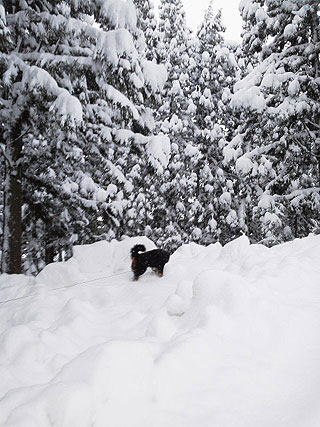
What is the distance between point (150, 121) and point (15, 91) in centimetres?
335

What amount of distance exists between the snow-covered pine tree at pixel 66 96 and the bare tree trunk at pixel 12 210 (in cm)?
2

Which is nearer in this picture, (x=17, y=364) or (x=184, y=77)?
(x=17, y=364)

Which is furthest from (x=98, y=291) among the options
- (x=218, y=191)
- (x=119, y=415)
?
(x=218, y=191)

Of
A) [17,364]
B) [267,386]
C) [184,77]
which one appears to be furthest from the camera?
[184,77]

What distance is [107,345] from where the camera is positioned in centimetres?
266

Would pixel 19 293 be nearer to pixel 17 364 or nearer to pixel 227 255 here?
pixel 17 364

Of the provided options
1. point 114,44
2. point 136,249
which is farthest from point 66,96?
point 136,249

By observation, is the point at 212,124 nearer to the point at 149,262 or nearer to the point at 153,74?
the point at 153,74

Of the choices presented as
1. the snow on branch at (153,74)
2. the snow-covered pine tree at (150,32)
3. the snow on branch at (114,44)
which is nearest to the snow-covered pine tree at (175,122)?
the snow-covered pine tree at (150,32)

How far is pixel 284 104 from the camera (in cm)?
1003

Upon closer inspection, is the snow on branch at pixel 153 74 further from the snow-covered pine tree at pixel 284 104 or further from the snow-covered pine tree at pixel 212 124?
the snow-covered pine tree at pixel 212 124

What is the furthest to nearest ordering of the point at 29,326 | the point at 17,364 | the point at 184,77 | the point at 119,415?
1. the point at 184,77
2. the point at 29,326
3. the point at 17,364
4. the point at 119,415

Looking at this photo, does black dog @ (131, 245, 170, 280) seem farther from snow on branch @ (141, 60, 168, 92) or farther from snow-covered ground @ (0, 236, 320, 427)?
snow on branch @ (141, 60, 168, 92)

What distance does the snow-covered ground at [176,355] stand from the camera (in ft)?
7.19
